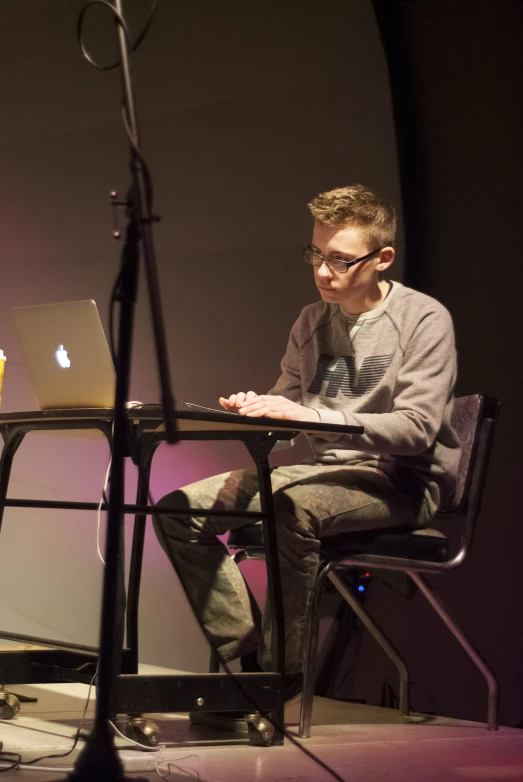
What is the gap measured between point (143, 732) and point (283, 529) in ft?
1.77

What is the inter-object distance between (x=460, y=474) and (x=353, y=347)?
45 cm

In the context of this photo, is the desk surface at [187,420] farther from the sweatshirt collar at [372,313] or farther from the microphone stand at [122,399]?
the sweatshirt collar at [372,313]

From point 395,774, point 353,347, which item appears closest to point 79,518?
point 353,347

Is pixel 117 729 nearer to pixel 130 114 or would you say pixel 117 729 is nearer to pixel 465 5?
pixel 130 114

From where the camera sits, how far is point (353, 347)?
268 centimetres

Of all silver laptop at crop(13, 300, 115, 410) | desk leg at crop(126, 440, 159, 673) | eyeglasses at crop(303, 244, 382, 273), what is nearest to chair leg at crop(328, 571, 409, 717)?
desk leg at crop(126, 440, 159, 673)

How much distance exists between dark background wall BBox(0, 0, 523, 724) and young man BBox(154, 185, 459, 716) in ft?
1.59

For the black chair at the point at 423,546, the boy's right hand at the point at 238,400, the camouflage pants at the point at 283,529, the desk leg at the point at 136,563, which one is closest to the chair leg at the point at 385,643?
the black chair at the point at 423,546

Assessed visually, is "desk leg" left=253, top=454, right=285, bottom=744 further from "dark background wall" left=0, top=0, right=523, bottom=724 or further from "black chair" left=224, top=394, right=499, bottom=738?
"dark background wall" left=0, top=0, right=523, bottom=724

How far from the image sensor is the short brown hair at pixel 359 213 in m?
2.58

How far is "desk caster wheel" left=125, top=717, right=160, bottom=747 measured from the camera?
80.4 inches

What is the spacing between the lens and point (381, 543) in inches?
95.1

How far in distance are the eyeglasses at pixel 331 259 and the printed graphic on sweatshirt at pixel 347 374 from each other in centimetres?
26

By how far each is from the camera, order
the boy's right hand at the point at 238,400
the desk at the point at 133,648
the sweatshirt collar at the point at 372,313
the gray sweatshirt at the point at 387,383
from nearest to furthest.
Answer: the desk at the point at 133,648 < the boy's right hand at the point at 238,400 < the gray sweatshirt at the point at 387,383 < the sweatshirt collar at the point at 372,313
